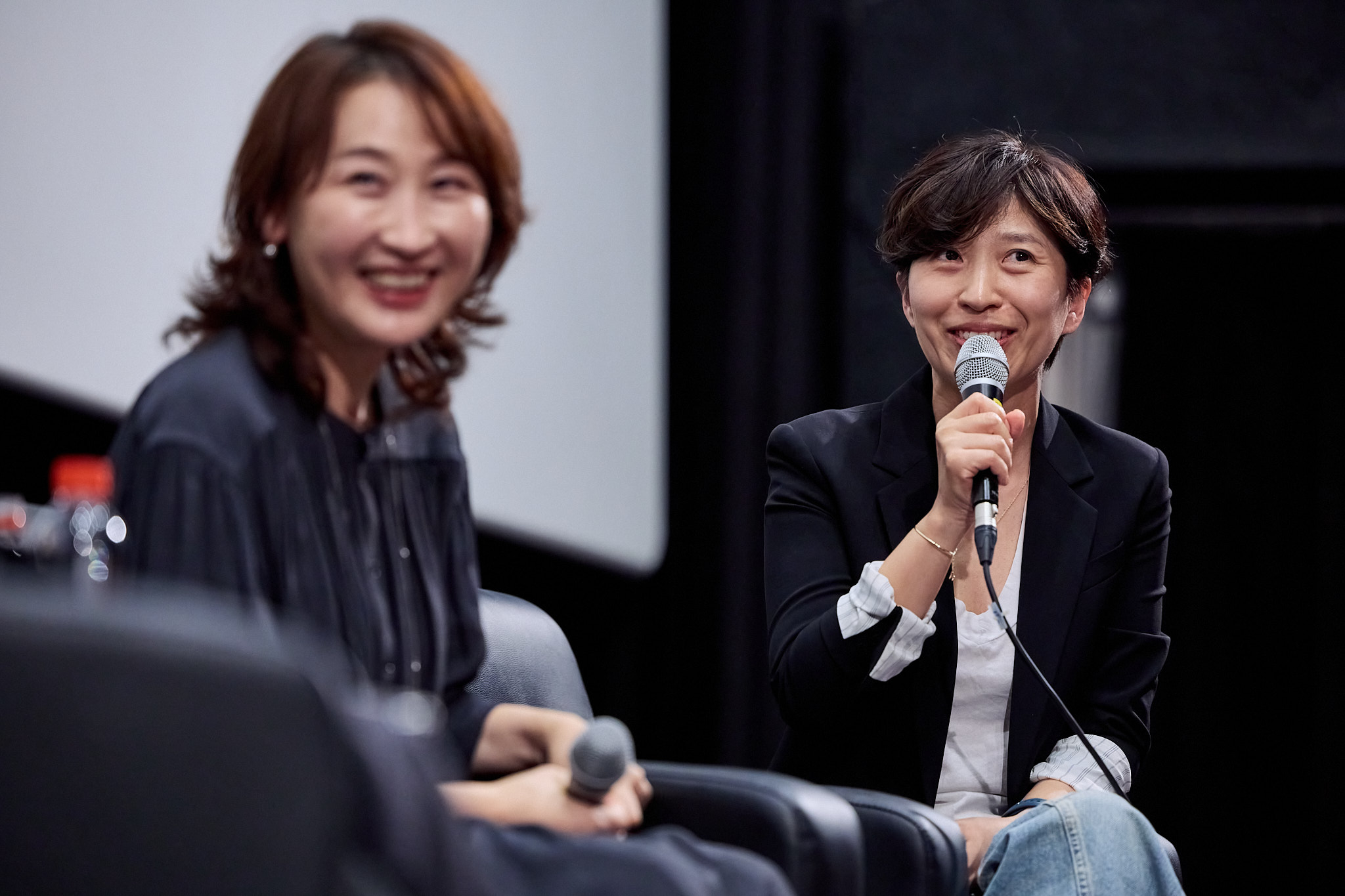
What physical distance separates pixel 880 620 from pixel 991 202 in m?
0.52

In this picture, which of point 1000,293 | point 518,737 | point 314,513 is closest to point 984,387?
point 1000,293

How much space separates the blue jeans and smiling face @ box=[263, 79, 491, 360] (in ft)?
2.41

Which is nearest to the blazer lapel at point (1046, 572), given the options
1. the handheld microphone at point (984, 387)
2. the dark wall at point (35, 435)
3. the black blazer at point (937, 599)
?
the black blazer at point (937, 599)

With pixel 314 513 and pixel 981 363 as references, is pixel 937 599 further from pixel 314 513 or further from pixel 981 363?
pixel 314 513

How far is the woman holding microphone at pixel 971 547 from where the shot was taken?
152cm

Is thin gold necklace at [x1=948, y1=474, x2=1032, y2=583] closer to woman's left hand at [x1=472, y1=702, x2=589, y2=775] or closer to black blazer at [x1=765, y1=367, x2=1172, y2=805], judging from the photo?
black blazer at [x1=765, y1=367, x2=1172, y2=805]

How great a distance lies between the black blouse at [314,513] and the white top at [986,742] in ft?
1.53

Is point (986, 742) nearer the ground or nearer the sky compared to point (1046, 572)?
nearer the ground

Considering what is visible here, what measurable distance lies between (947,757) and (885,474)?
339 mm

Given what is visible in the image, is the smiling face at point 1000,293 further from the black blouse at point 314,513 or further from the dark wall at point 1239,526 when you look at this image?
the dark wall at point 1239,526

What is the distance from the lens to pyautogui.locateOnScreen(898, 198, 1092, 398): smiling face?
1623 millimetres

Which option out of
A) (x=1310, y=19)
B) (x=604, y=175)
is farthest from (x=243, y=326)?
(x=1310, y=19)

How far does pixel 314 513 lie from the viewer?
1104 millimetres

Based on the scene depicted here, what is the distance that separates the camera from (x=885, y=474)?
170 centimetres
